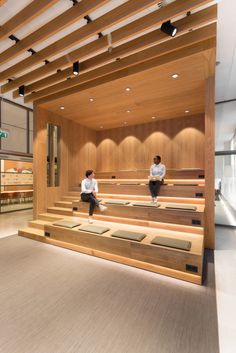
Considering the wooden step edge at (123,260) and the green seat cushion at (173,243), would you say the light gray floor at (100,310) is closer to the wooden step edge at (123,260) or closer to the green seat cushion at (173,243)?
the wooden step edge at (123,260)

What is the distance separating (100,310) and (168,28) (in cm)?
396

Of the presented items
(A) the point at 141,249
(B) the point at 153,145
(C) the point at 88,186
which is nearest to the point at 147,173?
(B) the point at 153,145

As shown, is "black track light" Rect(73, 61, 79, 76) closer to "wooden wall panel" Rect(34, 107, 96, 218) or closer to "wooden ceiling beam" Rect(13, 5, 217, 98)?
"wooden ceiling beam" Rect(13, 5, 217, 98)

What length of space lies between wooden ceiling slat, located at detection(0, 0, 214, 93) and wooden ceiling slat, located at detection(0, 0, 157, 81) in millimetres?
309

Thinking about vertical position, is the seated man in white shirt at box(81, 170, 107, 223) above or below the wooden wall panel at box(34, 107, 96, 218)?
below

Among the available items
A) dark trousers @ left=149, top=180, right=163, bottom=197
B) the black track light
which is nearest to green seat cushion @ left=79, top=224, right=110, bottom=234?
dark trousers @ left=149, top=180, right=163, bottom=197

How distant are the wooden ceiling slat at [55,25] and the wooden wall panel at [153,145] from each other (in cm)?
504

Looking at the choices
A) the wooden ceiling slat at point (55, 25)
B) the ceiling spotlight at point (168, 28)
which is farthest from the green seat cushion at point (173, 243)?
the wooden ceiling slat at point (55, 25)

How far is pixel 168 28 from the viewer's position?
2713 mm

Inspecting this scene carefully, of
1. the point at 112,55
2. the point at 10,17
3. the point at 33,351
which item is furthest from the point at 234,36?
the point at 33,351

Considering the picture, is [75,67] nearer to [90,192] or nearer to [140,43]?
[140,43]

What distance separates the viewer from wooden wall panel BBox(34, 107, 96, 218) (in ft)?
18.3

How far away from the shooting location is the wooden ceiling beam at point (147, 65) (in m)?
3.15

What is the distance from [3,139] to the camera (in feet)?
21.7
